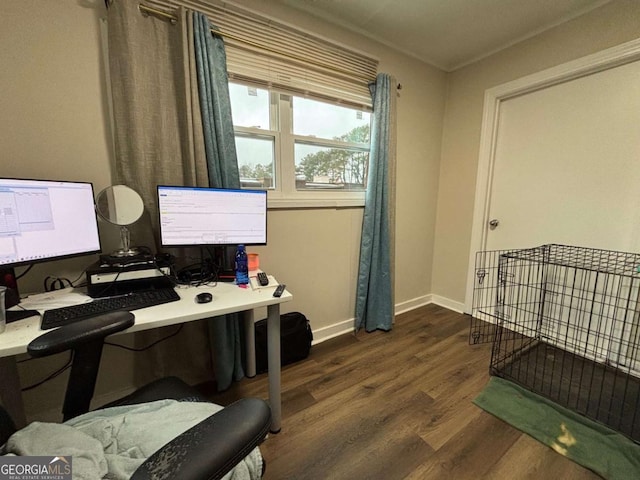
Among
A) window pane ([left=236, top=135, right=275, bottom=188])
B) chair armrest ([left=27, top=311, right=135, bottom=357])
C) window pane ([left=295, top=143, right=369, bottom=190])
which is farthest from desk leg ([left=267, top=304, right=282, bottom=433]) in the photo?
window pane ([left=295, top=143, right=369, bottom=190])

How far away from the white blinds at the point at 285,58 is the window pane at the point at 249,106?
62 mm

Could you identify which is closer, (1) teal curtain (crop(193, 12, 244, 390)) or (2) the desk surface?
(2) the desk surface

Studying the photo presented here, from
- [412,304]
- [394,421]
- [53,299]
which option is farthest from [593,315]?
[53,299]

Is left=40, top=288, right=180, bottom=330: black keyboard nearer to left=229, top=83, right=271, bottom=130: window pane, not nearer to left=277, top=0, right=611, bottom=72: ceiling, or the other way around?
left=229, top=83, right=271, bottom=130: window pane

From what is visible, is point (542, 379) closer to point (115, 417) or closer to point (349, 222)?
point (349, 222)

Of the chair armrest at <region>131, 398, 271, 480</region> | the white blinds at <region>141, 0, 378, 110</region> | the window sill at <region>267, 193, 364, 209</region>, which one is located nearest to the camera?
the chair armrest at <region>131, 398, 271, 480</region>

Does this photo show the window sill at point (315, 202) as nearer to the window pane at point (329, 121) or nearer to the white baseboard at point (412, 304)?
the window pane at point (329, 121)

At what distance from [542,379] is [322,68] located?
253cm

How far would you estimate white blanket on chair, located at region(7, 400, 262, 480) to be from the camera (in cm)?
60

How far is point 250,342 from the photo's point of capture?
1718 mm

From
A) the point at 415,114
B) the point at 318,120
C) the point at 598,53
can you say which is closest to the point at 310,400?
the point at 318,120

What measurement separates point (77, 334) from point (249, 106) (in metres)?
1.51

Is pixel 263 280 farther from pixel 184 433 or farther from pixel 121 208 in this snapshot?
pixel 184 433

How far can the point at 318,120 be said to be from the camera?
204 cm
